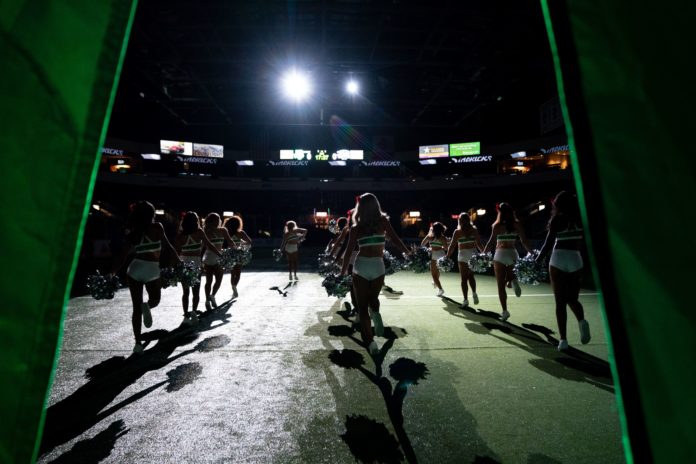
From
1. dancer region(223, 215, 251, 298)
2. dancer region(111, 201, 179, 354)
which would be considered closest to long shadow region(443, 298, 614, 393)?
dancer region(111, 201, 179, 354)

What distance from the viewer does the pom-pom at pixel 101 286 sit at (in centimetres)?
510

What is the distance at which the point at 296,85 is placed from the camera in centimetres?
2603

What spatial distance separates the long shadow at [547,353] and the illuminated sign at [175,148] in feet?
117

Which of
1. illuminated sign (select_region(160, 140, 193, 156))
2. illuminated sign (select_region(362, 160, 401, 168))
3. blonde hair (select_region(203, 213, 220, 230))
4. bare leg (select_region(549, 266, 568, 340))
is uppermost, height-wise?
illuminated sign (select_region(160, 140, 193, 156))

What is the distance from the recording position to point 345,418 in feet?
10.4

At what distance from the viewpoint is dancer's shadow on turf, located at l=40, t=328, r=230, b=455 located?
3088 millimetres

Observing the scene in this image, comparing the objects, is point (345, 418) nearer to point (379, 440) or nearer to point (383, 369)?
point (379, 440)

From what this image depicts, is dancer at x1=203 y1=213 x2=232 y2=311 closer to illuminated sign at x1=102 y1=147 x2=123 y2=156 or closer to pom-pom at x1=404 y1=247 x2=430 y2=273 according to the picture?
pom-pom at x1=404 y1=247 x2=430 y2=273

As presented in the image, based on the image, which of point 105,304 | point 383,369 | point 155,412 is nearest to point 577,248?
point 383,369

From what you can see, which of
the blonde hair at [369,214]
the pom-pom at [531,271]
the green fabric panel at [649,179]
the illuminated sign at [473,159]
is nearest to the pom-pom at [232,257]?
the blonde hair at [369,214]

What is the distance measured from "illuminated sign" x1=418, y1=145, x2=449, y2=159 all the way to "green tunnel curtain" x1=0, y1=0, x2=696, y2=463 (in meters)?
37.9

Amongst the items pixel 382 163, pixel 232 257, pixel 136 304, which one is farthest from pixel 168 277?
pixel 382 163

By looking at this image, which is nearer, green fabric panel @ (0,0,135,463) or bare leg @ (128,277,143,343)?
green fabric panel @ (0,0,135,463)

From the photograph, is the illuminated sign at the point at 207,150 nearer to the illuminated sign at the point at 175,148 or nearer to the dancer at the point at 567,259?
the illuminated sign at the point at 175,148
